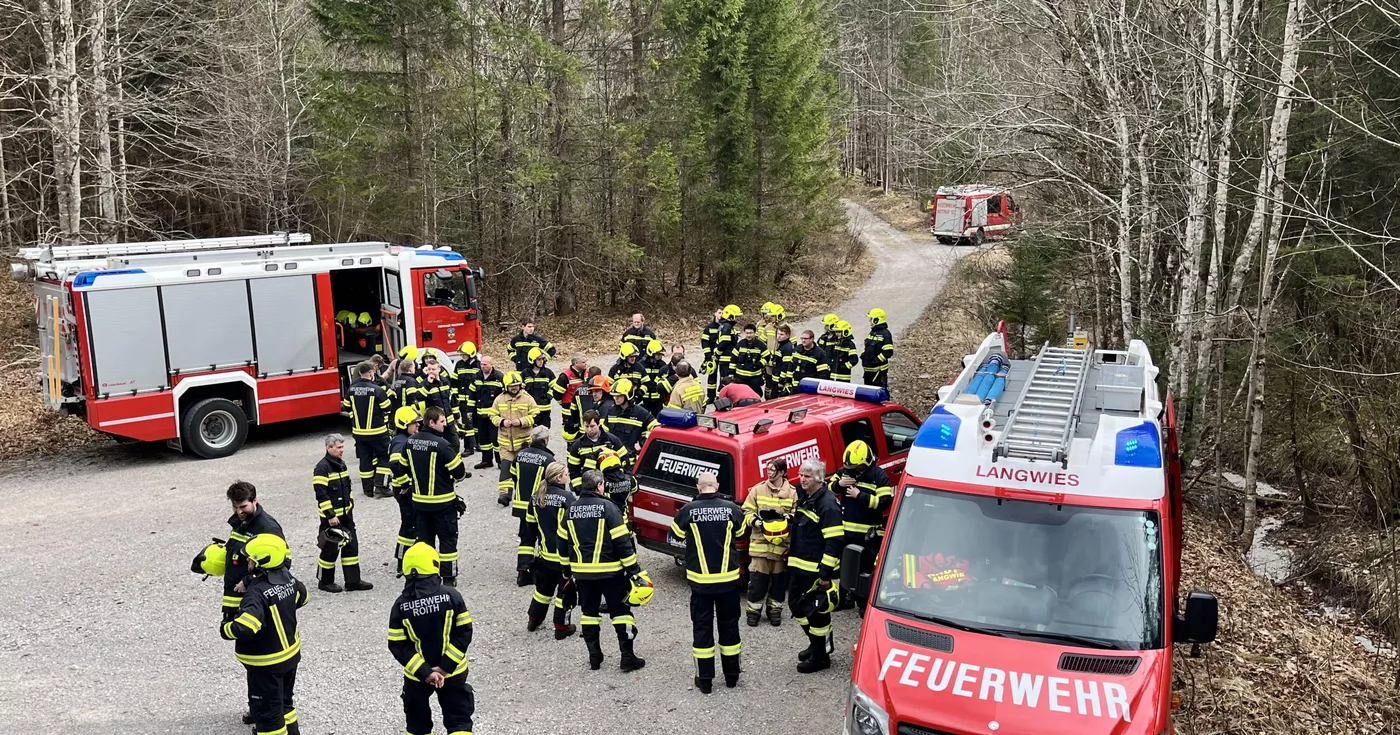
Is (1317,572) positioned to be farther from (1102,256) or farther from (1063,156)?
(1063,156)

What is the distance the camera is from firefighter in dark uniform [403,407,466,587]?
9.46m

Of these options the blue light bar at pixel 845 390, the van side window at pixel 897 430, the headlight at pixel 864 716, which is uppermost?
the blue light bar at pixel 845 390

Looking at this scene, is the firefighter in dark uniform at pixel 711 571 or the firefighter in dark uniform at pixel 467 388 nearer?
the firefighter in dark uniform at pixel 711 571

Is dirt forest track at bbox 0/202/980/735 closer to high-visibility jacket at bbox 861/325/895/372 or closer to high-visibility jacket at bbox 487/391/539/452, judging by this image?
high-visibility jacket at bbox 487/391/539/452

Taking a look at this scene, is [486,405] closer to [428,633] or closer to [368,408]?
[368,408]

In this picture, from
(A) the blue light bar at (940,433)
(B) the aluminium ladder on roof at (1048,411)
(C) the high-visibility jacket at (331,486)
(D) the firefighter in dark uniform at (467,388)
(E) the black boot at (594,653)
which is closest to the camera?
(B) the aluminium ladder on roof at (1048,411)

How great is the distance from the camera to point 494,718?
746cm

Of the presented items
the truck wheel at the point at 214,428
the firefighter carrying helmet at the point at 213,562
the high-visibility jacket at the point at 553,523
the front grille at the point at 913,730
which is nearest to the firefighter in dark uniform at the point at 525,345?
the truck wheel at the point at 214,428

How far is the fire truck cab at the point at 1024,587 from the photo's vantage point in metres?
5.11

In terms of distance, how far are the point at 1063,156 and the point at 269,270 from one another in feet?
39.5

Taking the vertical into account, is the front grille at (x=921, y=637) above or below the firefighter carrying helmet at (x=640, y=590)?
above

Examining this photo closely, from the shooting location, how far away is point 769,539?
857 centimetres

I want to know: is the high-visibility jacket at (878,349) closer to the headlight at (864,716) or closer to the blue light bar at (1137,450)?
the blue light bar at (1137,450)

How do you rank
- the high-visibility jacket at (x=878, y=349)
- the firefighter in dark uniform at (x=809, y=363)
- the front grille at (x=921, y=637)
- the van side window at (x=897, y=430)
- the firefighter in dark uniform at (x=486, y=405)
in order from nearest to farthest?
the front grille at (x=921, y=637)
the van side window at (x=897, y=430)
the firefighter in dark uniform at (x=486, y=405)
the firefighter in dark uniform at (x=809, y=363)
the high-visibility jacket at (x=878, y=349)
